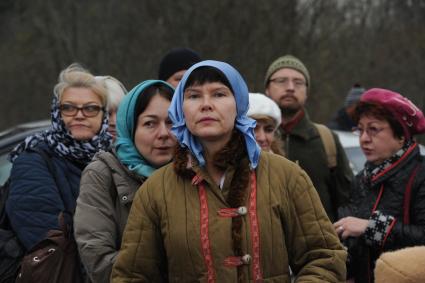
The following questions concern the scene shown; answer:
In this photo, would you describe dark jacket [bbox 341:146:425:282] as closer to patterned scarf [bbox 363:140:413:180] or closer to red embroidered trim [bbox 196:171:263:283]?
patterned scarf [bbox 363:140:413:180]

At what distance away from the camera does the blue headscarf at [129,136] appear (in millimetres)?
2898

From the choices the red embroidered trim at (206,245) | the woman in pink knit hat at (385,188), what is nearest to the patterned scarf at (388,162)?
the woman in pink knit hat at (385,188)

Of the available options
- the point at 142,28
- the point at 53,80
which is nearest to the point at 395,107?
the point at 142,28

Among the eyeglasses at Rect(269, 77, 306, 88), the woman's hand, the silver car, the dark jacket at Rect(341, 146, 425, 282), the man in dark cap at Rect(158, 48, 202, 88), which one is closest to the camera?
the dark jacket at Rect(341, 146, 425, 282)

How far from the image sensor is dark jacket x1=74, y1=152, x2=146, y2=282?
2.70 m

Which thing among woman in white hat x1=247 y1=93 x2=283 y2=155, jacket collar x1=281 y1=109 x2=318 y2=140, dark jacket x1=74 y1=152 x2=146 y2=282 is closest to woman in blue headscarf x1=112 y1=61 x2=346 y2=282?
dark jacket x1=74 y1=152 x2=146 y2=282

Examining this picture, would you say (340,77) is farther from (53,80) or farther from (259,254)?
(259,254)

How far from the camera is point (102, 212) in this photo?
2766 millimetres

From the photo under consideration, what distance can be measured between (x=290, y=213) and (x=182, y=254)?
1.33 ft

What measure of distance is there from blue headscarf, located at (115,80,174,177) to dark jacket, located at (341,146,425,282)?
116cm

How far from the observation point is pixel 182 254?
7.64 feet

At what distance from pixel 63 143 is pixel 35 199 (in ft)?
1.49

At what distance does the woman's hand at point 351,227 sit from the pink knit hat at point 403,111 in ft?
1.68

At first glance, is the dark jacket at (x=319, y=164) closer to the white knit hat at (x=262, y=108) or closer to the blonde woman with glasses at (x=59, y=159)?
the white knit hat at (x=262, y=108)
